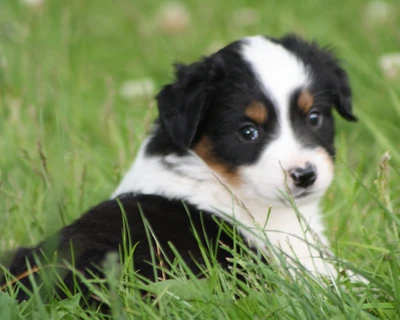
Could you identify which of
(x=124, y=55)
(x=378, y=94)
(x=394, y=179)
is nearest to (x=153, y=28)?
(x=124, y=55)

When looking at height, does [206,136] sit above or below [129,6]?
below

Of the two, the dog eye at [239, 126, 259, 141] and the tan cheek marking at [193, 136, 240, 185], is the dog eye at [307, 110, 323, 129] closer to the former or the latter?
the dog eye at [239, 126, 259, 141]

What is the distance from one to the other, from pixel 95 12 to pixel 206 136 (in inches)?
217

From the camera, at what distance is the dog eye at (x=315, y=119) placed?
3.85 metres

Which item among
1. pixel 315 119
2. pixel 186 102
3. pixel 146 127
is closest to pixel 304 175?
pixel 315 119

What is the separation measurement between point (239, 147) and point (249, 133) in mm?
83

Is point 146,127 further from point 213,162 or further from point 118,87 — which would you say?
point 118,87

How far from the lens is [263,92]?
3652 mm

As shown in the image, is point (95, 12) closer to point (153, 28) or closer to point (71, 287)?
point (153, 28)

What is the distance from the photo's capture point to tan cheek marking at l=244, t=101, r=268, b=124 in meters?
3.67

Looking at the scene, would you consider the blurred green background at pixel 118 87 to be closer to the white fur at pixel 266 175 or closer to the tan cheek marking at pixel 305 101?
the white fur at pixel 266 175

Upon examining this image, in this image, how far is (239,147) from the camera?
12.3ft

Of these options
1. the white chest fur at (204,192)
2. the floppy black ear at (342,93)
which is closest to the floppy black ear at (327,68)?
the floppy black ear at (342,93)

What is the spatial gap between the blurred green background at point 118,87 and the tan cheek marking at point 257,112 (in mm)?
481
